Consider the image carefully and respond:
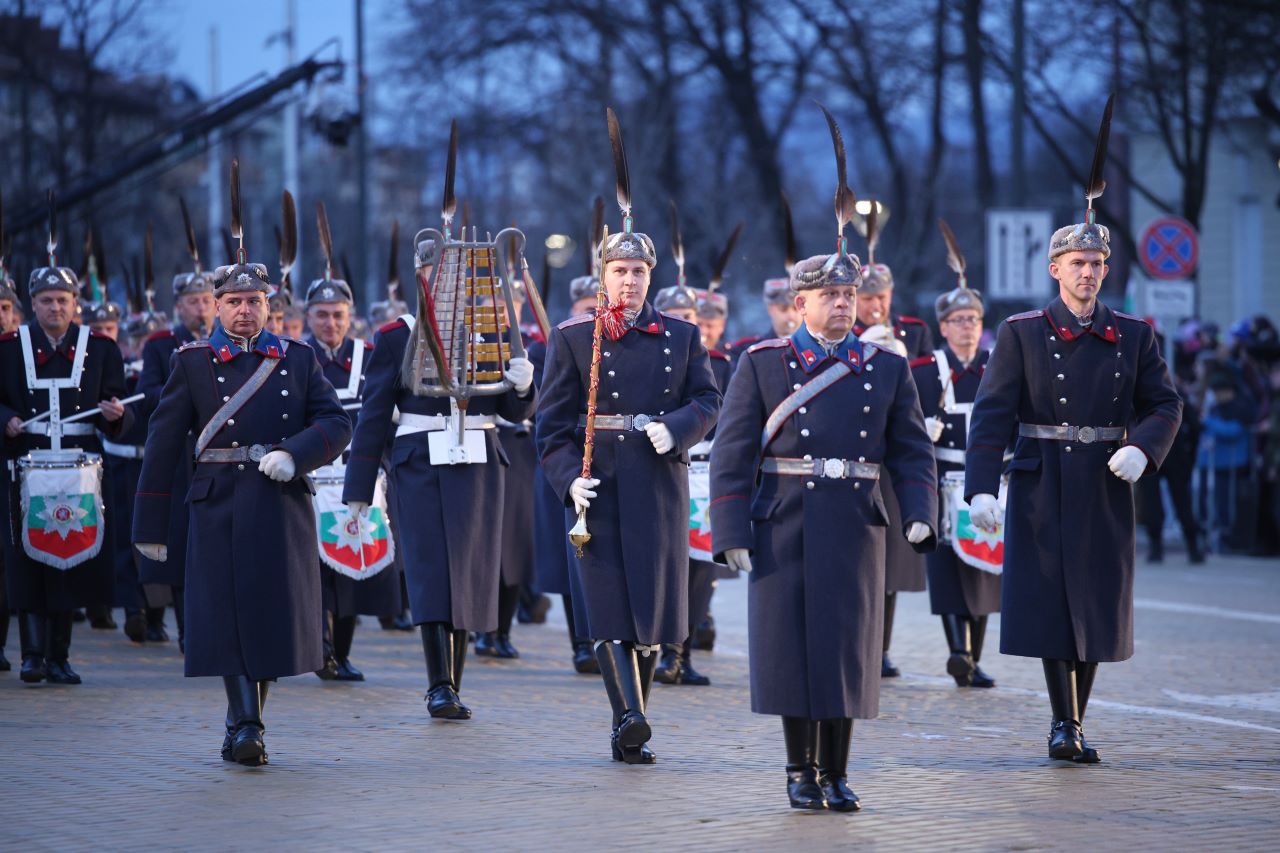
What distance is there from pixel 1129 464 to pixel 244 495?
12.6 ft

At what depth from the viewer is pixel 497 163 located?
39.6m

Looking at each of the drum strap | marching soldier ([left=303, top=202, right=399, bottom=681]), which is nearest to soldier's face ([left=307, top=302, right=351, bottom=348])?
marching soldier ([left=303, top=202, right=399, bottom=681])

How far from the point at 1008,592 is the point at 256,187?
46.6 metres

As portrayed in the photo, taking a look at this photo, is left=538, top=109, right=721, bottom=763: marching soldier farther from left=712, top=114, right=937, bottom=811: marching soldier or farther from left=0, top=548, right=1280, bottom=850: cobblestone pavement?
left=712, top=114, right=937, bottom=811: marching soldier

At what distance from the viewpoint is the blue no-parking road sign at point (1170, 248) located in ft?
68.7

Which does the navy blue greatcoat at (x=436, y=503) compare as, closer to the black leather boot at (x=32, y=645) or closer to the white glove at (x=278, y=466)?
the white glove at (x=278, y=466)

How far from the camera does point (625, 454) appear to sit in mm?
9406

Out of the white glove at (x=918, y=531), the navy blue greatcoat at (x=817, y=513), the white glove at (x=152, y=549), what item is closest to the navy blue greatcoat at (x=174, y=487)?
the white glove at (x=152, y=549)

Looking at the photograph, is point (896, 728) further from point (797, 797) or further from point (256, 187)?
point (256, 187)

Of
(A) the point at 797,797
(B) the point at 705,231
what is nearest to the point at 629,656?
(A) the point at 797,797

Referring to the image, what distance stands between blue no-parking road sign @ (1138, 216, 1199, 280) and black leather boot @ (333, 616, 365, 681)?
11.4m

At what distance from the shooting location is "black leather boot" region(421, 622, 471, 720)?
1040 cm

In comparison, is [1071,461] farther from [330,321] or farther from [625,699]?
[330,321]

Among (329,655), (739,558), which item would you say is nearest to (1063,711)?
(739,558)
